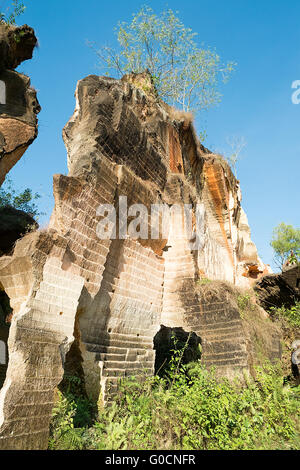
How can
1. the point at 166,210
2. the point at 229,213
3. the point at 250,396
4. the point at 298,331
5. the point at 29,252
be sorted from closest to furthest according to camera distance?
the point at 29,252 → the point at 250,396 → the point at 166,210 → the point at 298,331 → the point at 229,213

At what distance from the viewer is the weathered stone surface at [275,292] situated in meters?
11.1

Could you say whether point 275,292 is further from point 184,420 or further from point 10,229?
point 10,229

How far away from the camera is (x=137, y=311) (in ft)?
22.9

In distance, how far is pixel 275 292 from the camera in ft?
37.2

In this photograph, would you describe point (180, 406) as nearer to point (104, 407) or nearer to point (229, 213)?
point (104, 407)

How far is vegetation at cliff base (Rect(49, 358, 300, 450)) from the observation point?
4.54 meters

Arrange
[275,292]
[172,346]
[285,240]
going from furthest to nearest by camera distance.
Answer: [285,240] → [275,292] → [172,346]

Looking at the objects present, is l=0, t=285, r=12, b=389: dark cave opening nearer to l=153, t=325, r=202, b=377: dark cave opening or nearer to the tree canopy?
l=153, t=325, r=202, b=377: dark cave opening

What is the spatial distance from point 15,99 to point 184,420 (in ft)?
34.0

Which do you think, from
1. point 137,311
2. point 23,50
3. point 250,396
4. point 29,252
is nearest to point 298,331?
point 250,396

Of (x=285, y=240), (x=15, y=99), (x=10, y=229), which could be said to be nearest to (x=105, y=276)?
(x=10, y=229)

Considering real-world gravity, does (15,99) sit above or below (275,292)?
above

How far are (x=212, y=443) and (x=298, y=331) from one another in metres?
5.90

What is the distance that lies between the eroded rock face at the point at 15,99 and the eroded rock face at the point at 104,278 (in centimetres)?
373
